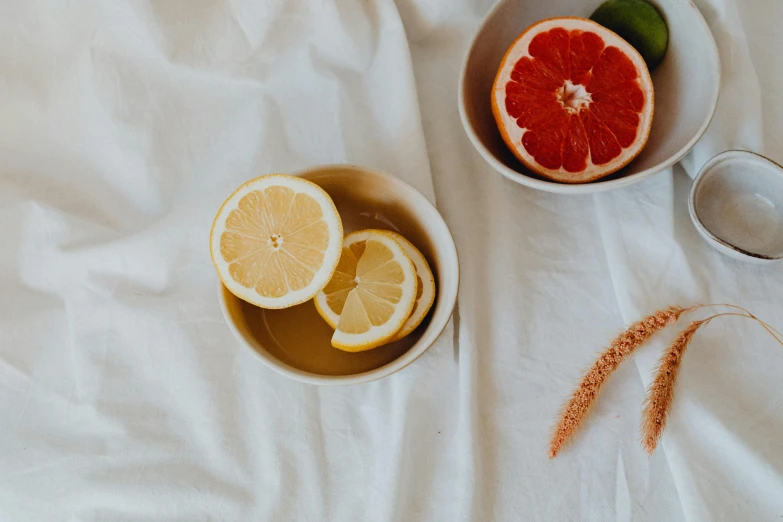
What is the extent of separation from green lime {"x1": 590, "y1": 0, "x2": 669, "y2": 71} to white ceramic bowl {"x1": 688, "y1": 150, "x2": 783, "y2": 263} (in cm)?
18

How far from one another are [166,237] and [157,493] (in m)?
0.35

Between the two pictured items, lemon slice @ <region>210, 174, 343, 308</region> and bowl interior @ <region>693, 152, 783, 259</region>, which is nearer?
lemon slice @ <region>210, 174, 343, 308</region>

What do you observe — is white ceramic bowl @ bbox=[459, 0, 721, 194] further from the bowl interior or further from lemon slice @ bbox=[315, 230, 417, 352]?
lemon slice @ bbox=[315, 230, 417, 352]

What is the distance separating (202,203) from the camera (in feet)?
2.95

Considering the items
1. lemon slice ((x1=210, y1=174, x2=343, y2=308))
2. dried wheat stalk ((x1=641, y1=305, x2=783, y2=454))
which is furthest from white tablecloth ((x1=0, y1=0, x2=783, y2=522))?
lemon slice ((x1=210, y1=174, x2=343, y2=308))

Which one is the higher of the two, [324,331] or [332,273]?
[332,273]

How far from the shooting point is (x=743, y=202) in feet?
2.98

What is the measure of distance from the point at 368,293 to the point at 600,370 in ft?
1.07

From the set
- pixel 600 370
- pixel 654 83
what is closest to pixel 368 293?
pixel 600 370

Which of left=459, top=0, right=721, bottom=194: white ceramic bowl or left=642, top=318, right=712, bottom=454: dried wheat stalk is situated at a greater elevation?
left=459, top=0, right=721, bottom=194: white ceramic bowl

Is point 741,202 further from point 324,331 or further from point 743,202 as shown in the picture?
point 324,331

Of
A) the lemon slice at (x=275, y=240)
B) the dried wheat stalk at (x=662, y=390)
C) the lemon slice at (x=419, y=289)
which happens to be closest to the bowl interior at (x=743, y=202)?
the dried wheat stalk at (x=662, y=390)

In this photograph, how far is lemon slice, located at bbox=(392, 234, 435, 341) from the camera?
811 millimetres

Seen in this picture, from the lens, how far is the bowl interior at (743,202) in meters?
0.88
